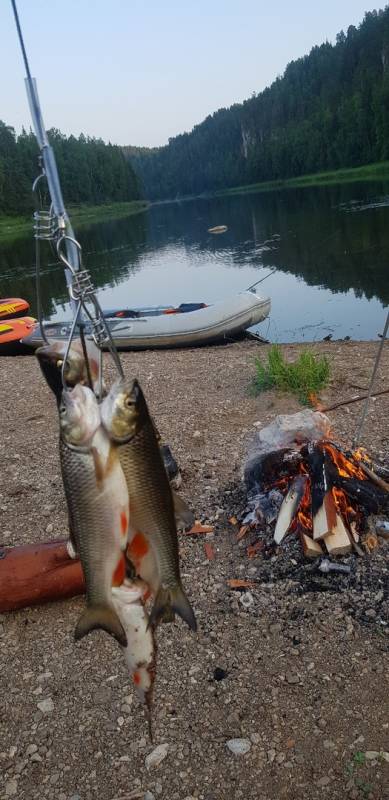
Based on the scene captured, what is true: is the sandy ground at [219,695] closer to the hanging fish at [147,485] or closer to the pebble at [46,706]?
the pebble at [46,706]

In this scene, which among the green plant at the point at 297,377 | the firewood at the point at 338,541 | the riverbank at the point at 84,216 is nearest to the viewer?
the firewood at the point at 338,541

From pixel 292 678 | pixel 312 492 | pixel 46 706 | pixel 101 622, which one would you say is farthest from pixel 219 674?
pixel 101 622

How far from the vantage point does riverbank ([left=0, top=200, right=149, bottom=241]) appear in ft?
272

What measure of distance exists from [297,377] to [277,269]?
67.3 feet

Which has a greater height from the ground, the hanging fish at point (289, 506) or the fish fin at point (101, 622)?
the fish fin at point (101, 622)

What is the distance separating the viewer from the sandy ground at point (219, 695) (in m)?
3.71

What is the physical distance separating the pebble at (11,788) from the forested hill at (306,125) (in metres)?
95.6

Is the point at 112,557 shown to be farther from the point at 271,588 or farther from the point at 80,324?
the point at 271,588

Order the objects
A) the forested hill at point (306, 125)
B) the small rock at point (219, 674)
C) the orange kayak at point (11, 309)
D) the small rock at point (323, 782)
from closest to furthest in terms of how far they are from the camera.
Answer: the small rock at point (323, 782) → the small rock at point (219, 674) → the orange kayak at point (11, 309) → the forested hill at point (306, 125)

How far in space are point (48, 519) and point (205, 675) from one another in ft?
10.7

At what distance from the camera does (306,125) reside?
112m

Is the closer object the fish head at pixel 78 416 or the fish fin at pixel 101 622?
the fish head at pixel 78 416

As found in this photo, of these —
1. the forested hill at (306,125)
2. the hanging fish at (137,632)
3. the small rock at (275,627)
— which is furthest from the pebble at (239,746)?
the forested hill at (306,125)

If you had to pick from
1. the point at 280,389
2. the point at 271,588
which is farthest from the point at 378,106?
the point at 271,588
